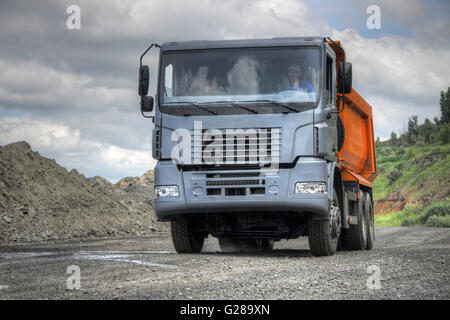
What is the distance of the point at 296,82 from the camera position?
10.5 meters

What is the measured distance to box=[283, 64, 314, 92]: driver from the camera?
10.4 metres

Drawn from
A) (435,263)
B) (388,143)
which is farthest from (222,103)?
(388,143)

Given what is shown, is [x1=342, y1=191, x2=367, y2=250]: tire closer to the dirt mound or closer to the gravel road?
the gravel road

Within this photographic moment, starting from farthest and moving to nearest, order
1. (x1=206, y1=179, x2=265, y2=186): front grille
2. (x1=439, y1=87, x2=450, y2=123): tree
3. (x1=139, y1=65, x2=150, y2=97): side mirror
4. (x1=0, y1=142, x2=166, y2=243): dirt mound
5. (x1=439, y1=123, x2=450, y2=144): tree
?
(x1=439, y1=87, x2=450, y2=123): tree < (x1=439, y1=123, x2=450, y2=144): tree < (x1=0, y1=142, x2=166, y2=243): dirt mound < (x1=139, y1=65, x2=150, y2=97): side mirror < (x1=206, y1=179, x2=265, y2=186): front grille

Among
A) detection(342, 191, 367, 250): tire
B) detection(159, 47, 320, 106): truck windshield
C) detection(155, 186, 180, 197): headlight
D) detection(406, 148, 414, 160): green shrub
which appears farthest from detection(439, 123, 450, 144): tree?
detection(155, 186, 180, 197): headlight

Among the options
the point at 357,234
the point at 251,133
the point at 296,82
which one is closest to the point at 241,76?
the point at 296,82

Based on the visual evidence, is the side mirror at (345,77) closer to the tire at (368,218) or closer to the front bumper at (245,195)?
the front bumper at (245,195)

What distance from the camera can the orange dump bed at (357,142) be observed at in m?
13.8

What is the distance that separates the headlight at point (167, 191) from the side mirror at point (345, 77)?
3.24 m

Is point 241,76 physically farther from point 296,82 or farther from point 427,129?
point 427,129

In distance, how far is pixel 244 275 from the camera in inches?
314

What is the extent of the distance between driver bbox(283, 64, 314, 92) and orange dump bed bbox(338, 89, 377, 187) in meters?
2.02
